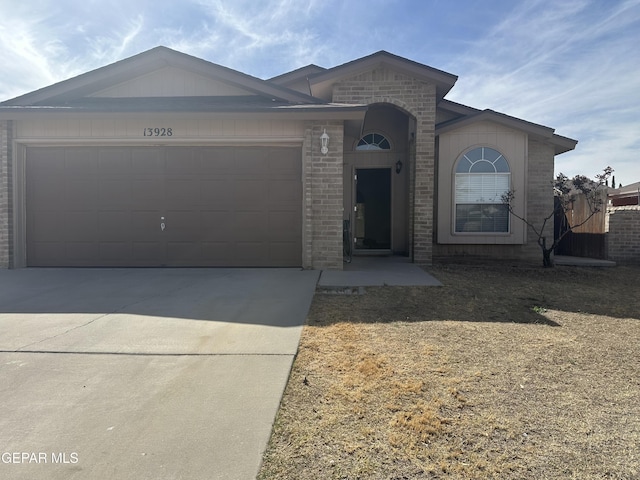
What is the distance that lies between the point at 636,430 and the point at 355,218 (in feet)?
32.6

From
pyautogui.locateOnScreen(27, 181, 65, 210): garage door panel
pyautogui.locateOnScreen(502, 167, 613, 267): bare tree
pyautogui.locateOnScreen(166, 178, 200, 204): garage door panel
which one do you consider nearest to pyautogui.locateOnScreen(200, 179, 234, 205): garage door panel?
pyautogui.locateOnScreen(166, 178, 200, 204): garage door panel

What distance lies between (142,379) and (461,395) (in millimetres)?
2634

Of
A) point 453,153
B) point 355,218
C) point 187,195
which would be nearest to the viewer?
point 187,195

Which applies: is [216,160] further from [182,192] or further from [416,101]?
[416,101]

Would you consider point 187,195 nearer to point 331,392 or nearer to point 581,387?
point 331,392

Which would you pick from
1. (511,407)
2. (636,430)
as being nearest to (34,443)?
(511,407)

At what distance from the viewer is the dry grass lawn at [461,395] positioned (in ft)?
7.75

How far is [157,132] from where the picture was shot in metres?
8.93

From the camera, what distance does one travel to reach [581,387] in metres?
3.34

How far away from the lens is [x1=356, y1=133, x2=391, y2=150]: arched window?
40.3ft

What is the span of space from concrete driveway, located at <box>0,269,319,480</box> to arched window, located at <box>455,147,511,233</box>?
6.14 metres

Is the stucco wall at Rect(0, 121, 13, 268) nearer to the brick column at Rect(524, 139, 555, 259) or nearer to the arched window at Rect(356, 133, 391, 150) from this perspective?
the arched window at Rect(356, 133, 391, 150)

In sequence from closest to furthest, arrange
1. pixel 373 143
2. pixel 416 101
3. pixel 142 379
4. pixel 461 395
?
pixel 461 395
pixel 142 379
pixel 416 101
pixel 373 143

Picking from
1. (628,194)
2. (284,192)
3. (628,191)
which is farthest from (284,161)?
(628,191)
